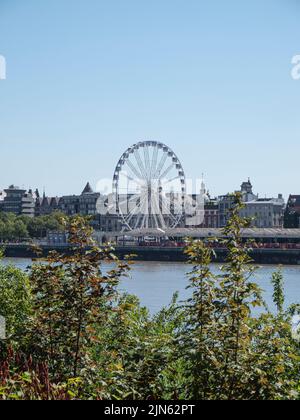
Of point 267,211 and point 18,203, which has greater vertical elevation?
point 18,203

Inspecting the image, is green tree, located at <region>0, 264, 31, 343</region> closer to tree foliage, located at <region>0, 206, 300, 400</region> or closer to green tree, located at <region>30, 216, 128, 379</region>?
green tree, located at <region>30, 216, 128, 379</region>

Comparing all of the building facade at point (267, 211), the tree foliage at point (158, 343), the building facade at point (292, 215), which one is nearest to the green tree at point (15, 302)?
the tree foliage at point (158, 343)

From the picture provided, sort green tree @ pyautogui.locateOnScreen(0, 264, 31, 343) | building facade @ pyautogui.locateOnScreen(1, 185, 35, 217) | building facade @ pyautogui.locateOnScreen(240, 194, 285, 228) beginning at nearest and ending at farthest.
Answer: green tree @ pyautogui.locateOnScreen(0, 264, 31, 343), building facade @ pyautogui.locateOnScreen(240, 194, 285, 228), building facade @ pyautogui.locateOnScreen(1, 185, 35, 217)

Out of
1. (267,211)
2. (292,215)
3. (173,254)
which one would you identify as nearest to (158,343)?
(173,254)

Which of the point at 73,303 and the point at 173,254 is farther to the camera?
the point at 173,254

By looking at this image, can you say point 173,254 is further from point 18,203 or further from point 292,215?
point 18,203

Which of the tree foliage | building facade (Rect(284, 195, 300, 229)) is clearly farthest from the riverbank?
the tree foliage

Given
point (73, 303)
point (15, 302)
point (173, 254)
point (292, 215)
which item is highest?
point (292, 215)

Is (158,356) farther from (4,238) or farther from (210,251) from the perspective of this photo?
(4,238)

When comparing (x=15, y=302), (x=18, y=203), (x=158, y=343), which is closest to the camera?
(x=158, y=343)

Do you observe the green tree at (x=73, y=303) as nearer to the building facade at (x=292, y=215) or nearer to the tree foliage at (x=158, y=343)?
the tree foliage at (x=158, y=343)

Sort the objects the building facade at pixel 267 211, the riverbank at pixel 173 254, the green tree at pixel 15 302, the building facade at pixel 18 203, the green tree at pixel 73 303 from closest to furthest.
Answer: the green tree at pixel 73 303, the green tree at pixel 15 302, the riverbank at pixel 173 254, the building facade at pixel 267 211, the building facade at pixel 18 203

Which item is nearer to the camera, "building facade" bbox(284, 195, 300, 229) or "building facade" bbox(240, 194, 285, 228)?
"building facade" bbox(284, 195, 300, 229)

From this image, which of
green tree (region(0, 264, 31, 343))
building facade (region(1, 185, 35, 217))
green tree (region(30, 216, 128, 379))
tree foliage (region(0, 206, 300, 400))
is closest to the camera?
tree foliage (region(0, 206, 300, 400))
